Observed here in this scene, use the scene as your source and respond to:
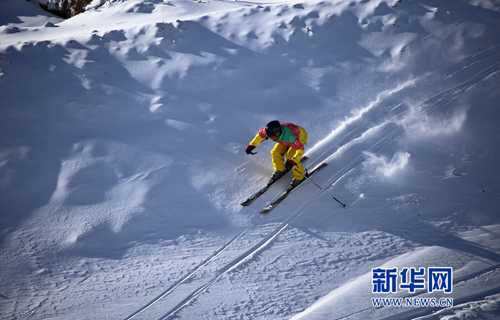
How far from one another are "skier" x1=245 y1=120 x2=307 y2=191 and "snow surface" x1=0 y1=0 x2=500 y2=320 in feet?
1.23

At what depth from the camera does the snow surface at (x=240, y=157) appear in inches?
171

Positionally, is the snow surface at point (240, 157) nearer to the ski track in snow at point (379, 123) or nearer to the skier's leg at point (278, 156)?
the ski track in snow at point (379, 123)

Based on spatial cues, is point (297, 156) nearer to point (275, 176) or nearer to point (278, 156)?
point (278, 156)

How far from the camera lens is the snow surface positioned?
4344mm

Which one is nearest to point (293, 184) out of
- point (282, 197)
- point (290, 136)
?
point (282, 197)

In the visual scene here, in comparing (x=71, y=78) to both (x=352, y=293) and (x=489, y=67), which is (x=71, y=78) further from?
(x=489, y=67)

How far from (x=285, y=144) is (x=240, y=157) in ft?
4.04

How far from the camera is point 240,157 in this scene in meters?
6.50

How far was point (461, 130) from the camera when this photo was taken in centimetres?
626

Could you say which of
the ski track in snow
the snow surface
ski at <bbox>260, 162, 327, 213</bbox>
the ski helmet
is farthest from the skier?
the ski track in snow

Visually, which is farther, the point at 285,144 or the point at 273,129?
the point at 285,144

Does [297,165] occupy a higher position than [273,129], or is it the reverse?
[273,129]

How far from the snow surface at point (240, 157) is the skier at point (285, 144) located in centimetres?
37

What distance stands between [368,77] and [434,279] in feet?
16.7
